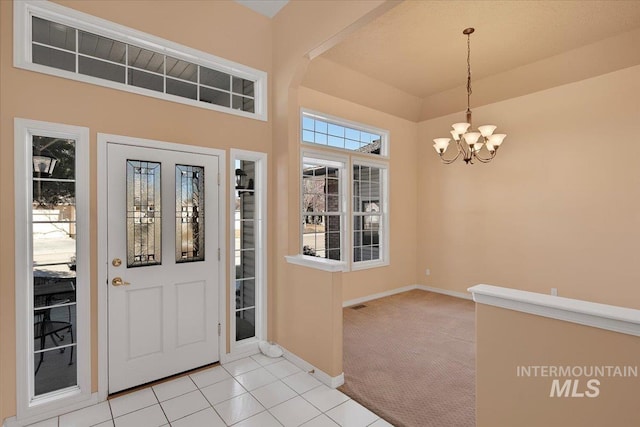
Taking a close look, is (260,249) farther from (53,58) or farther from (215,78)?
(53,58)

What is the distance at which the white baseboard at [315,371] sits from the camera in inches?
107

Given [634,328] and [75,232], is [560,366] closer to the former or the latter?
[634,328]

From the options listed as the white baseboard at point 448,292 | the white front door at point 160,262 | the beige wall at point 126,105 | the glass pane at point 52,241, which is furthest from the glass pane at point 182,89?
the white baseboard at point 448,292

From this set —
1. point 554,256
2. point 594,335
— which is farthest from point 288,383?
point 554,256

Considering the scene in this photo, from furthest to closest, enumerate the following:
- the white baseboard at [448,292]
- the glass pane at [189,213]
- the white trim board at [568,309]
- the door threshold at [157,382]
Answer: the white baseboard at [448,292]
the glass pane at [189,213]
the door threshold at [157,382]
the white trim board at [568,309]

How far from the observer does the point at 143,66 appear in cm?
281

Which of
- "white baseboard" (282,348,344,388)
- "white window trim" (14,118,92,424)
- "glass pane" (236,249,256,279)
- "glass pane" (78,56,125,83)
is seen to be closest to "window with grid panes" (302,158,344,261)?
"glass pane" (236,249,256,279)

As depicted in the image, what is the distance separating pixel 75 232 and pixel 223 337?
64.2 inches

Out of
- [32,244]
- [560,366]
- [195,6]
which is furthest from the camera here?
[195,6]

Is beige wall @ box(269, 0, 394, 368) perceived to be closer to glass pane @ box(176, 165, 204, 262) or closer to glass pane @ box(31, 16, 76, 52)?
glass pane @ box(176, 165, 204, 262)

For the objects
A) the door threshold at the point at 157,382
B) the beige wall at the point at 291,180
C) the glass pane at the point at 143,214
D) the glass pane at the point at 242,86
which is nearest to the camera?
the door threshold at the point at 157,382

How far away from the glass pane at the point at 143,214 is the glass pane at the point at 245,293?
2.98ft

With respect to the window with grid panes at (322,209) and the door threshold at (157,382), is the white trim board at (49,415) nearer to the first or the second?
the door threshold at (157,382)

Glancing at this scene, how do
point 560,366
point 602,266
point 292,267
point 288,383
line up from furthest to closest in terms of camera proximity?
point 602,266, point 292,267, point 288,383, point 560,366
